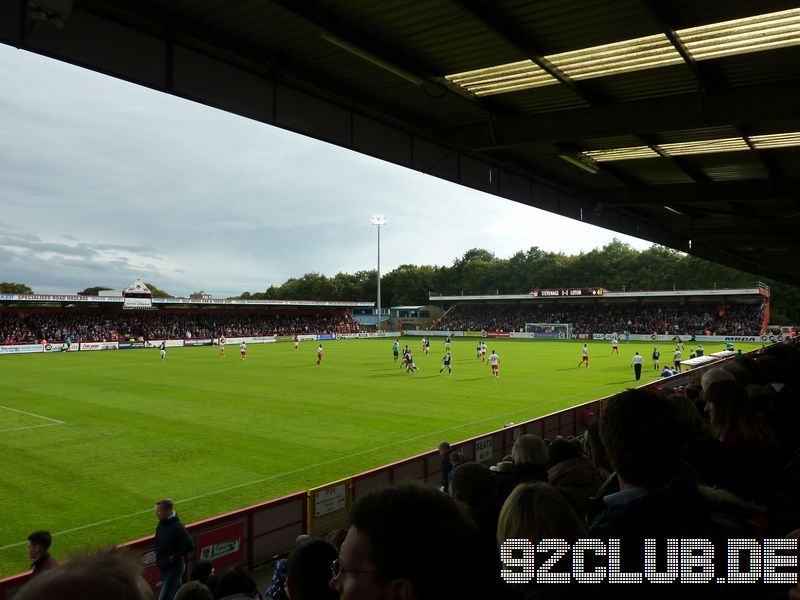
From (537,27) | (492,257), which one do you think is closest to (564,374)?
(537,27)

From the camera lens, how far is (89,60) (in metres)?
6.42

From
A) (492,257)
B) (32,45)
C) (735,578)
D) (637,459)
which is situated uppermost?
(492,257)

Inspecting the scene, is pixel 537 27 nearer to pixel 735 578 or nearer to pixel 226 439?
pixel 735 578

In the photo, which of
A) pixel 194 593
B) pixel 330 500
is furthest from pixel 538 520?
pixel 330 500

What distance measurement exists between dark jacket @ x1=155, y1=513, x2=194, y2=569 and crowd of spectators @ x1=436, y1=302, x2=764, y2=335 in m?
73.3

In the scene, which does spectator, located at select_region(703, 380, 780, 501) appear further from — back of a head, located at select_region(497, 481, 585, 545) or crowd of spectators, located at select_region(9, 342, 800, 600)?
back of a head, located at select_region(497, 481, 585, 545)

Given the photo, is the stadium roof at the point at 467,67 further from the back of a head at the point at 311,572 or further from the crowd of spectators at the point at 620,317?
the crowd of spectators at the point at 620,317

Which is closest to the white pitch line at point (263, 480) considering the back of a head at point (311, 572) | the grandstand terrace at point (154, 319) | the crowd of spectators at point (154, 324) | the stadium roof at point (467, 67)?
the stadium roof at point (467, 67)

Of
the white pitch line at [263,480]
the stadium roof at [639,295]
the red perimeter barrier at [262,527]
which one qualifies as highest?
the stadium roof at [639,295]

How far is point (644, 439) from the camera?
2670mm

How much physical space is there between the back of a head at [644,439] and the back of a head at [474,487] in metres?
1.49

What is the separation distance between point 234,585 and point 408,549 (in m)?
4.04

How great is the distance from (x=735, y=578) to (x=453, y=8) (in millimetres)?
5861

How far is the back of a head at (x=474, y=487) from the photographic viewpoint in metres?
4.04
